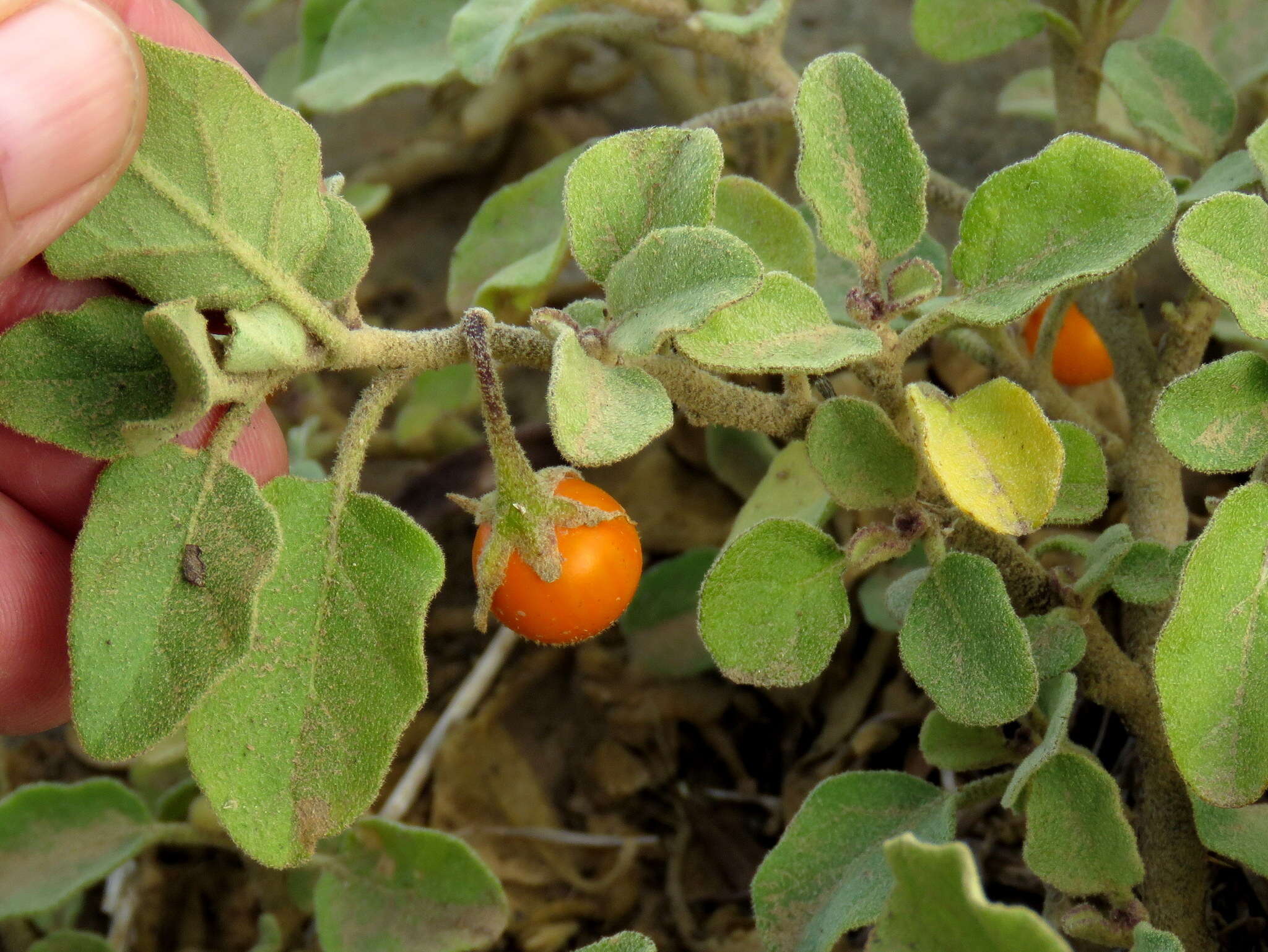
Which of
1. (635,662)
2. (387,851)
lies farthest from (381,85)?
(387,851)

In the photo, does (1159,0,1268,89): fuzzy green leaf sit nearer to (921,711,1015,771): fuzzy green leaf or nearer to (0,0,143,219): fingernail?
(921,711,1015,771): fuzzy green leaf

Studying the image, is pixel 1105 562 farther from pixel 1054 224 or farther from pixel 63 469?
pixel 63 469

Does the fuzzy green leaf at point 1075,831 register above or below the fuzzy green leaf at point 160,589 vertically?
below

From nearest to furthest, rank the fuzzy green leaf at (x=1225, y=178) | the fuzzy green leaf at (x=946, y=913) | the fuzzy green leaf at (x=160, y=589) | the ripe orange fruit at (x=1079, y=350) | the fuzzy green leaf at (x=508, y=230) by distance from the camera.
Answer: the fuzzy green leaf at (x=946, y=913) < the fuzzy green leaf at (x=160, y=589) < the fuzzy green leaf at (x=1225, y=178) < the ripe orange fruit at (x=1079, y=350) < the fuzzy green leaf at (x=508, y=230)

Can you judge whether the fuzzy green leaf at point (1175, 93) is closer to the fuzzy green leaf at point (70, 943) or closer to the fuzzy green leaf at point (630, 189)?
the fuzzy green leaf at point (630, 189)

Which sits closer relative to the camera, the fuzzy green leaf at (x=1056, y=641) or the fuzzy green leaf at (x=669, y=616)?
the fuzzy green leaf at (x=1056, y=641)

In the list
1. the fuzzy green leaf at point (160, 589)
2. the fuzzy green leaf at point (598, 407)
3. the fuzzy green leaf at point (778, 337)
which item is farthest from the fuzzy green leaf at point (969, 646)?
the fuzzy green leaf at point (160, 589)
